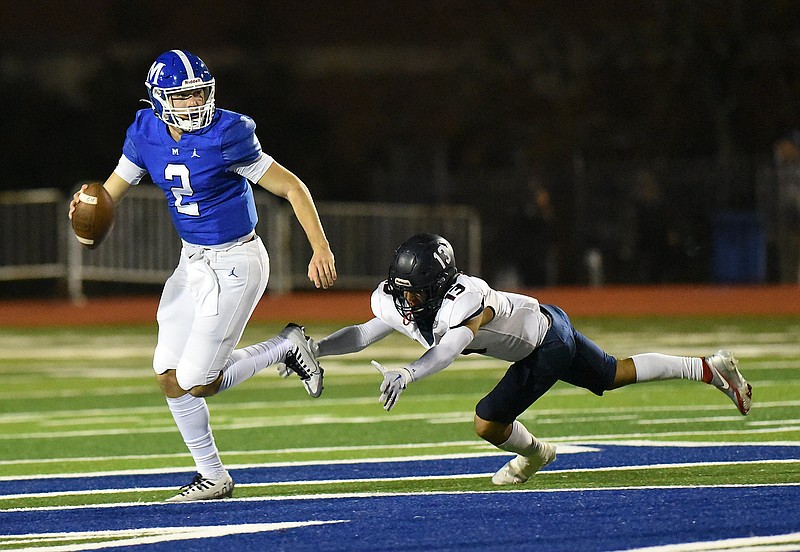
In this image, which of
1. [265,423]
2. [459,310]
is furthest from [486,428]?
[265,423]

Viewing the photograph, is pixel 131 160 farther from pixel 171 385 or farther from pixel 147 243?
pixel 147 243

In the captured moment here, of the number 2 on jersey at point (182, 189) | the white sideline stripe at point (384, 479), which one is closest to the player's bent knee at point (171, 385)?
the white sideline stripe at point (384, 479)

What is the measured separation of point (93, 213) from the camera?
6.60m

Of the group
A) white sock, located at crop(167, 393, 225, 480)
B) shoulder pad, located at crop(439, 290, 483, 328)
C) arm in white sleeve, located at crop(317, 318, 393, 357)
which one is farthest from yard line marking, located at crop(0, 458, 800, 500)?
shoulder pad, located at crop(439, 290, 483, 328)

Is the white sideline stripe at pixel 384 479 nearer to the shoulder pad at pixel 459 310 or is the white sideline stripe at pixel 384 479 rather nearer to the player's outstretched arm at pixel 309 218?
the player's outstretched arm at pixel 309 218

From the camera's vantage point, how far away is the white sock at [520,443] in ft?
21.1

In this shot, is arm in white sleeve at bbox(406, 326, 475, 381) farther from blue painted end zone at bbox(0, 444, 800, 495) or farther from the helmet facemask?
the helmet facemask

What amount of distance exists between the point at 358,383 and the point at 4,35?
2295 centimetres

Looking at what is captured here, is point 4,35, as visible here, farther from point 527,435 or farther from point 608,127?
point 527,435

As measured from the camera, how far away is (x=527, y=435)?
647 centimetres

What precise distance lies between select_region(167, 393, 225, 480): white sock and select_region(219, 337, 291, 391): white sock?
6.3 inches

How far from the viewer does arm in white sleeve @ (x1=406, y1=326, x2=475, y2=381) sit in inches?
225

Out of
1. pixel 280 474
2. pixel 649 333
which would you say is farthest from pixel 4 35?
pixel 280 474

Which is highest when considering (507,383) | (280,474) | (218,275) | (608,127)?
(608,127)
